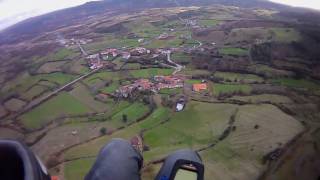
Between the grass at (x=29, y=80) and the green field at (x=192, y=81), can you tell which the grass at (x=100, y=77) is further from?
the green field at (x=192, y=81)

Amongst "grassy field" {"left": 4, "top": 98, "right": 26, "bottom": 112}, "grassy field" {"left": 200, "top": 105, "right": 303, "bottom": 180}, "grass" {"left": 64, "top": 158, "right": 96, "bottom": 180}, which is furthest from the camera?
"grassy field" {"left": 4, "top": 98, "right": 26, "bottom": 112}

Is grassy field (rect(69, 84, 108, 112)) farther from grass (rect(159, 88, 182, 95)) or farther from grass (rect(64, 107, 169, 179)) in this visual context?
grass (rect(64, 107, 169, 179))

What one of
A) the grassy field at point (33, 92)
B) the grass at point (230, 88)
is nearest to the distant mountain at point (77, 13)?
the grass at point (230, 88)

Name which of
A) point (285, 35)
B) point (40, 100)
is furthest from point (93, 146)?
point (285, 35)

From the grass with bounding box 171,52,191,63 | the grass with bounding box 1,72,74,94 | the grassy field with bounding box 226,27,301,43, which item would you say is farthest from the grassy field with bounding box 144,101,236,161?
the grass with bounding box 1,72,74,94

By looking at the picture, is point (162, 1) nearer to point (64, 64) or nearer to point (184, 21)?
point (184, 21)

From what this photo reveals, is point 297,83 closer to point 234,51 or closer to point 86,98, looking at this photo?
point 234,51
